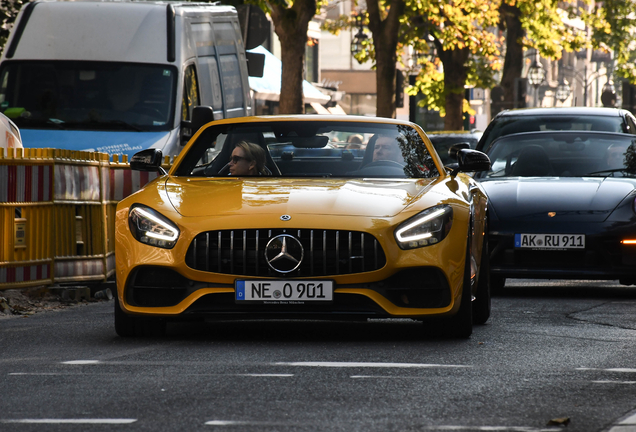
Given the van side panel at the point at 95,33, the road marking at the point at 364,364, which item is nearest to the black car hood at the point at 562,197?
the road marking at the point at 364,364

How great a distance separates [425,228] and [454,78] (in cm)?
3213

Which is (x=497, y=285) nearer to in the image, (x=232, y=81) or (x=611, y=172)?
(x=611, y=172)

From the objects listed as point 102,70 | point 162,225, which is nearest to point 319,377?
point 162,225

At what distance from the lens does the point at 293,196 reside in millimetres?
7602

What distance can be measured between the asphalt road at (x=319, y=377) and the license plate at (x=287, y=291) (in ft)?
0.87

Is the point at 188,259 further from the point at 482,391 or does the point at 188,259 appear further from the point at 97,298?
the point at 97,298

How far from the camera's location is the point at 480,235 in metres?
8.50

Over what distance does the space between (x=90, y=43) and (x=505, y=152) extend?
5.43 metres

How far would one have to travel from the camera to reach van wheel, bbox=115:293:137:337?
7.65 meters

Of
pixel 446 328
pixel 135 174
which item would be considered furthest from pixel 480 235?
pixel 135 174

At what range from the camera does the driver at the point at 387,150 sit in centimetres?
848

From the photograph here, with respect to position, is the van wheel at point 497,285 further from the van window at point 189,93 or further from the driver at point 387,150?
the van window at point 189,93

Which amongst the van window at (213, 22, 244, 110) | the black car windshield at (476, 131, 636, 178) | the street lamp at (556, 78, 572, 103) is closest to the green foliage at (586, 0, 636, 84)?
the van window at (213, 22, 244, 110)

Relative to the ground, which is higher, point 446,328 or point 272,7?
point 272,7
